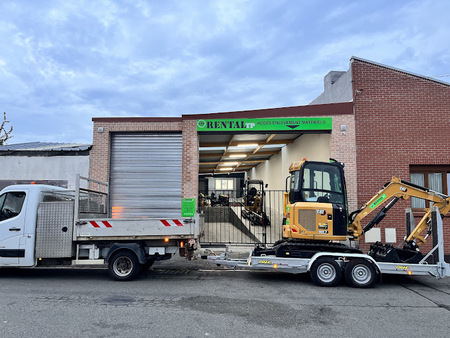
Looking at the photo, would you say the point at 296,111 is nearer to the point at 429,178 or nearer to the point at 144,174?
the point at 429,178

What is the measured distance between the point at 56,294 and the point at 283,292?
4543mm

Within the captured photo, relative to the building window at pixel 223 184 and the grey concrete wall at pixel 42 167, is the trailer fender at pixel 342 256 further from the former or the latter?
the building window at pixel 223 184

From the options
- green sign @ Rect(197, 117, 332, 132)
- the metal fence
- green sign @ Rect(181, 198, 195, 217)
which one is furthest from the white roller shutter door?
the metal fence

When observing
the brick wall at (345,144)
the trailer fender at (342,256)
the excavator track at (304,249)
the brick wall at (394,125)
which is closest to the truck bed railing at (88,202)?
the excavator track at (304,249)

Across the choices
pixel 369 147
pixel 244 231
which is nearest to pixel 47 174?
pixel 244 231

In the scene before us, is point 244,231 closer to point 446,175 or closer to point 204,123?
point 204,123

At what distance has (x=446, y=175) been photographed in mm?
12625

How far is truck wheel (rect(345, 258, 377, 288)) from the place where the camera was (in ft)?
25.0

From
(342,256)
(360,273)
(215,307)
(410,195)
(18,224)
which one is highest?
(410,195)

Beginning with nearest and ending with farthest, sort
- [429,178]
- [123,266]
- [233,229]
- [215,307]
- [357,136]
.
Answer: [215,307], [123,266], [357,136], [429,178], [233,229]

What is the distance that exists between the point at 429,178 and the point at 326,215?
697 centimetres

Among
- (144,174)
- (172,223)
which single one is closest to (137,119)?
(144,174)

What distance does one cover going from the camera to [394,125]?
12.6 meters

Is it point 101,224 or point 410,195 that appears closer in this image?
point 101,224
